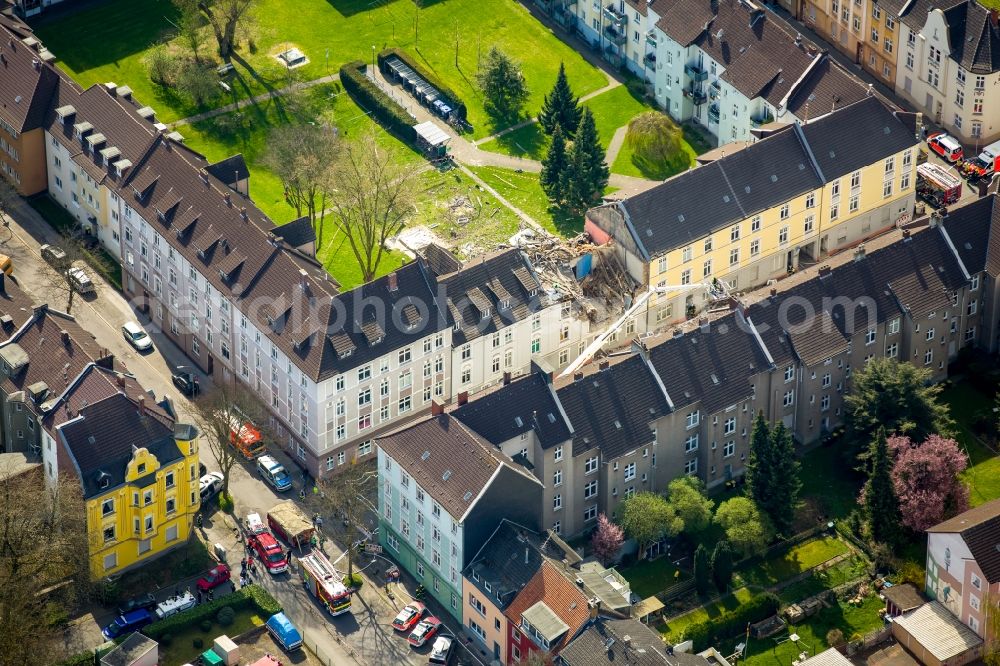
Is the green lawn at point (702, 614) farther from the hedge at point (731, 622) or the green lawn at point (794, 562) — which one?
the green lawn at point (794, 562)

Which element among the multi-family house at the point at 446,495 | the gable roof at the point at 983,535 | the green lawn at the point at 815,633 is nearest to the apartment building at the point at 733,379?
the multi-family house at the point at 446,495

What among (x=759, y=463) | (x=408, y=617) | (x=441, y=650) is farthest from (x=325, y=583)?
(x=759, y=463)

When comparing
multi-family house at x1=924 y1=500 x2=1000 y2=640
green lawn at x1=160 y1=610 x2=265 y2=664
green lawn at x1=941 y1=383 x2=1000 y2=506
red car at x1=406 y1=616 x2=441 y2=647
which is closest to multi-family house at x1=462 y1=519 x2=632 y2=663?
red car at x1=406 y1=616 x2=441 y2=647

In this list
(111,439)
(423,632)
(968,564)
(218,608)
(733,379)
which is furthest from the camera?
(733,379)

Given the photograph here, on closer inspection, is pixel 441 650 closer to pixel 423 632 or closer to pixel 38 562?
pixel 423 632

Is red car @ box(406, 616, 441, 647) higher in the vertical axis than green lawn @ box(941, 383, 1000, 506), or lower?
lower

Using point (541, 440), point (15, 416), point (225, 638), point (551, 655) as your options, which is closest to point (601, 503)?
point (541, 440)

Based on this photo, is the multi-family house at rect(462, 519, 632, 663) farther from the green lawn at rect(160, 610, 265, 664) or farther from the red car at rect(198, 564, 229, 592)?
the red car at rect(198, 564, 229, 592)
